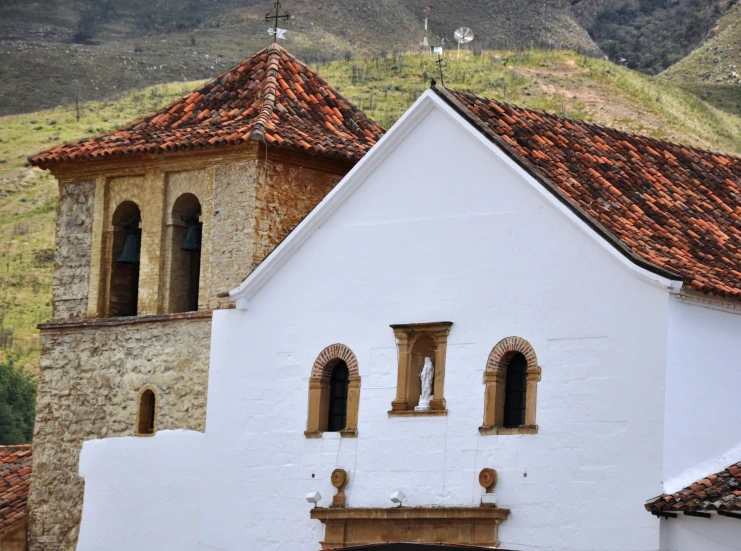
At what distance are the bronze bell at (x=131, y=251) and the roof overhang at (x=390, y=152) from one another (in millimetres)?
2518

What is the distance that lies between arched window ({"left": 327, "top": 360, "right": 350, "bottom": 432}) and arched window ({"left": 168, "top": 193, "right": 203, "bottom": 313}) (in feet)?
10.3

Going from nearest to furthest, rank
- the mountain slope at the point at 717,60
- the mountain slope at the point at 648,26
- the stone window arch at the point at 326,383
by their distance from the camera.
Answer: the stone window arch at the point at 326,383 < the mountain slope at the point at 717,60 < the mountain slope at the point at 648,26

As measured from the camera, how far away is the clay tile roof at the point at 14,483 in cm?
2444

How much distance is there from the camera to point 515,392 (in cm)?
1961

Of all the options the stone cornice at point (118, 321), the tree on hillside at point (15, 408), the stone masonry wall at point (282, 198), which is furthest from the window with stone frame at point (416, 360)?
the tree on hillside at point (15, 408)

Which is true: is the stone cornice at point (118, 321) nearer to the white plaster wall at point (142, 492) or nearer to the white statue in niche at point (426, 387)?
the white plaster wall at point (142, 492)

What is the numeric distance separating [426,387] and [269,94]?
5.69 metres

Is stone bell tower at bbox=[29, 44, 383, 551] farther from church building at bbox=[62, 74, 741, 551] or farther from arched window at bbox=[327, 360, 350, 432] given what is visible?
arched window at bbox=[327, 360, 350, 432]

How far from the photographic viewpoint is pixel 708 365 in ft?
61.2

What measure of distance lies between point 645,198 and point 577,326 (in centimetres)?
238

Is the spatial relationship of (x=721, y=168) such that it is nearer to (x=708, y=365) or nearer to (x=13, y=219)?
(x=708, y=365)

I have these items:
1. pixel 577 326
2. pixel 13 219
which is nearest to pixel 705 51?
pixel 13 219

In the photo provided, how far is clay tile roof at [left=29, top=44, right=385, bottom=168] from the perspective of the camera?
23.1m

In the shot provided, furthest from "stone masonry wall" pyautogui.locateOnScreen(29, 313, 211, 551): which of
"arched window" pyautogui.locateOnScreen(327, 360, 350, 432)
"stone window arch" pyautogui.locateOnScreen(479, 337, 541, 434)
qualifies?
"stone window arch" pyautogui.locateOnScreen(479, 337, 541, 434)
